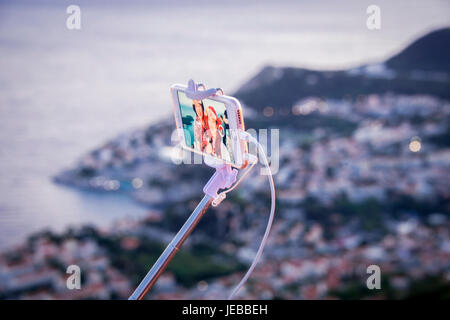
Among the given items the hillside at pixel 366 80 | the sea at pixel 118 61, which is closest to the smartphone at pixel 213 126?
the sea at pixel 118 61

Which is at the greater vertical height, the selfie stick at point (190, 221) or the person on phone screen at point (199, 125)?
the person on phone screen at point (199, 125)

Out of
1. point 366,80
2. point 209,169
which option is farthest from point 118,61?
point 366,80

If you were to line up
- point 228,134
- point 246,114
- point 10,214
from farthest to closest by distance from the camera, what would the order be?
point 246,114
point 10,214
point 228,134

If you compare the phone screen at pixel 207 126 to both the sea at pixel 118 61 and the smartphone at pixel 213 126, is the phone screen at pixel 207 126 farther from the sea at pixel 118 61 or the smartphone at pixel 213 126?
the sea at pixel 118 61
